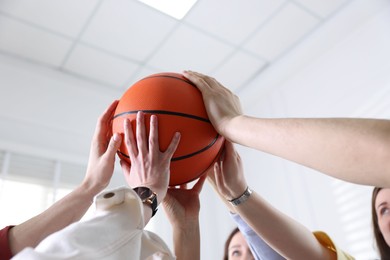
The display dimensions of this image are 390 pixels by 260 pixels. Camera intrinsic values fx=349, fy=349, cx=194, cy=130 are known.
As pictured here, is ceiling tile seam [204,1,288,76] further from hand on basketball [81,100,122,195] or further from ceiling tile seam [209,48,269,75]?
hand on basketball [81,100,122,195]

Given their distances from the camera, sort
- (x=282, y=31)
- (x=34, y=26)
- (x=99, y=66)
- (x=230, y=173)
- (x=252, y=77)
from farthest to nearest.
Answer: (x=252, y=77) < (x=99, y=66) < (x=282, y=31) < (x=34, y=26) < (x=230, y=173)

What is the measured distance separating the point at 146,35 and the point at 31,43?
2.92 ft

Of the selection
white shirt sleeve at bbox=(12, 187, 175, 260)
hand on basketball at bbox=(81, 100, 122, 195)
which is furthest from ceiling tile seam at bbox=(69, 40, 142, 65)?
white shirt sleeve at bbox=(12, 187, 175, 260)

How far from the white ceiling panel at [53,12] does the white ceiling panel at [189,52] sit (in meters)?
0.67

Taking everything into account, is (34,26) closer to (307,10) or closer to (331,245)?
(307,10)

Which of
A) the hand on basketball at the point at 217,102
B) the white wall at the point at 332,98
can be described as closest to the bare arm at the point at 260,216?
the hand on basketball at the point at 217,102

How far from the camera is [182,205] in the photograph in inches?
46.9

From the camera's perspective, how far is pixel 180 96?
1003mm

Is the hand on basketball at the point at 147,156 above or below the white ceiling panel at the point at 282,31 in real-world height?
below

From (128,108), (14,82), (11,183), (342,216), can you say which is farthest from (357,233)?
(14,82)

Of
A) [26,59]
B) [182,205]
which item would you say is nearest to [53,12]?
[26,59]

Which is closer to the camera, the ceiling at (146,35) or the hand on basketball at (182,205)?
the hand on basketball at (182,205)

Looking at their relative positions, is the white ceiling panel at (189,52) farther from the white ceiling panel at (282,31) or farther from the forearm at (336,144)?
the forearm at (336,144)

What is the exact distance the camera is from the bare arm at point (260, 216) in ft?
3.67
